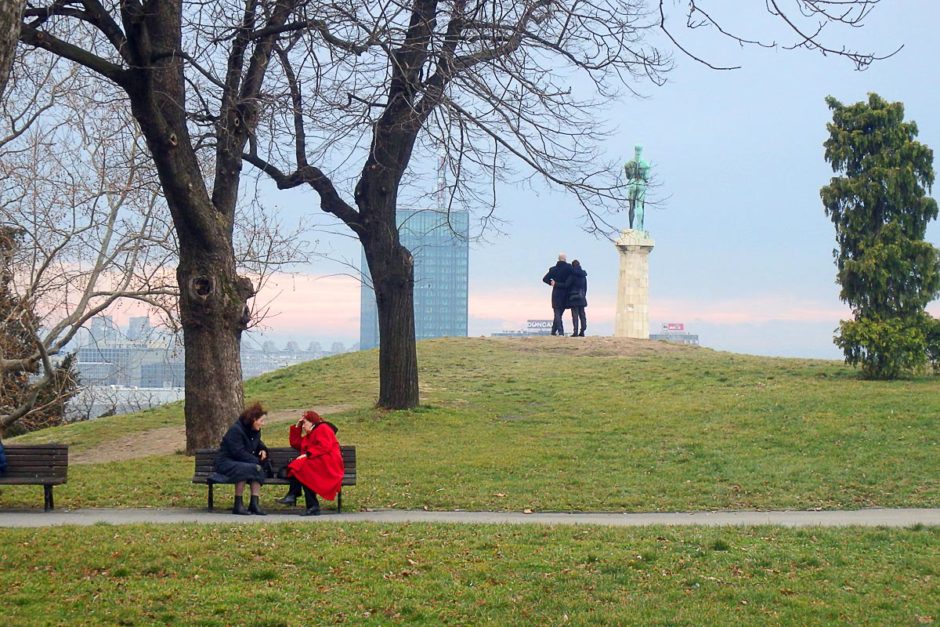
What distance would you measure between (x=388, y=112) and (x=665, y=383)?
10960 mm

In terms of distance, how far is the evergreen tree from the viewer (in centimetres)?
2570

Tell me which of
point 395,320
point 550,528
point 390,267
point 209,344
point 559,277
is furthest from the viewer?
point 559,277

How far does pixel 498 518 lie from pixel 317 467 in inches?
83.5

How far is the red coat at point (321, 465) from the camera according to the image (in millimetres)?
12297

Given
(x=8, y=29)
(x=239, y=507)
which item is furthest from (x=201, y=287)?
(x=8, y=29)

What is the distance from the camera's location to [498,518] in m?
12.2

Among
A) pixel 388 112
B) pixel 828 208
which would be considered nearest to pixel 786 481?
pixel 388 112

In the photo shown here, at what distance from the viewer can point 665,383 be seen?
26.3 metres

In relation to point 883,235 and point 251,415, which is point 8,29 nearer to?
point 251,415

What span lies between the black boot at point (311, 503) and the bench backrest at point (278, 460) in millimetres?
575

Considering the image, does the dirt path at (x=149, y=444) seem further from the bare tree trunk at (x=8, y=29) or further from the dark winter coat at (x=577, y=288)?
the bare tree trunk at (x=8, y=29)

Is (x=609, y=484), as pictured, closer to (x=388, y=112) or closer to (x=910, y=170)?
(x=388, y=112)

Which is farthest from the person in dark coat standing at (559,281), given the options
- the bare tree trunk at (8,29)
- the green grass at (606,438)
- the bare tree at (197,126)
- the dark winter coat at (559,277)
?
the bare tree trunk at (8,29)

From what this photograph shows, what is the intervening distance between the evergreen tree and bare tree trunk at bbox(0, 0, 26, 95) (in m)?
22.7
